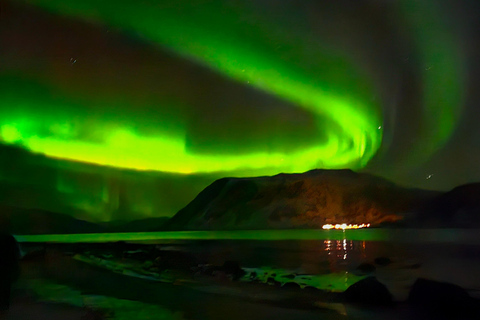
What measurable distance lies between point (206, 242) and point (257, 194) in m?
1.00

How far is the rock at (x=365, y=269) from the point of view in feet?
15.6

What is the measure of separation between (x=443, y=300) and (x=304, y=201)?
1530mm

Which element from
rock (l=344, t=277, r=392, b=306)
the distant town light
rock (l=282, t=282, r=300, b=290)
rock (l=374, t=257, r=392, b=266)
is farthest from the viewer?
rock (l=374, t=257, r=392, b=266)

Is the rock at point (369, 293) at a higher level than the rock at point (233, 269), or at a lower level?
lower

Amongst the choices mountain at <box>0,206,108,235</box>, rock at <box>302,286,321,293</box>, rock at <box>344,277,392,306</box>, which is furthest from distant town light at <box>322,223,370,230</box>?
mountain at <box>0,206,108,235</box>

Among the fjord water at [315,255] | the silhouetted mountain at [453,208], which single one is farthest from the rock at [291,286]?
the silhouetted mountain at [453,208]

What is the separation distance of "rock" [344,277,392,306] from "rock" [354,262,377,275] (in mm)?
432

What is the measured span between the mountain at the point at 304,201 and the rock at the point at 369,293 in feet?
1.93

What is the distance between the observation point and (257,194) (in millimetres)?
4438

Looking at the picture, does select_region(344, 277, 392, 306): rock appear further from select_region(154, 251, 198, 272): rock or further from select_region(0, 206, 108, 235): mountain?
select_region(0, 206, 108, 235): mountain

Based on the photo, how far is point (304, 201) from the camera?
4.45 metres

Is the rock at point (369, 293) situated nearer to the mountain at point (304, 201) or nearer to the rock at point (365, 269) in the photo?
the rock at point (365, 269)

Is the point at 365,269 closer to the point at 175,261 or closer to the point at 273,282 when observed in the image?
the point at 273,282

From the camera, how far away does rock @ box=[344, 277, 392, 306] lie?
3.92 meters
